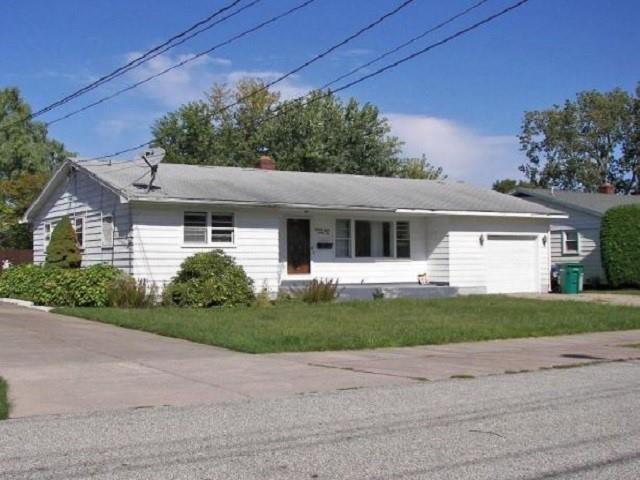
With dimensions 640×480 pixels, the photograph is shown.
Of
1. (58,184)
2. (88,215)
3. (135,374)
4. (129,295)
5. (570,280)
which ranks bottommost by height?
(135,374)

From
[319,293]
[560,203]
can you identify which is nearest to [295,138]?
[560,203]

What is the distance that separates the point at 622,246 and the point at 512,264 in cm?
556

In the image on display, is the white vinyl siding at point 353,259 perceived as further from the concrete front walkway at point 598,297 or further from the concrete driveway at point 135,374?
the concrete driveway at point 135,374

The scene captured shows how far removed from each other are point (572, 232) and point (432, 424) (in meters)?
29.8

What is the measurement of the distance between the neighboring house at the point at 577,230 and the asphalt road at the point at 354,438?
2613 cm

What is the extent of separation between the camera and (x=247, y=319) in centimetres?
1819

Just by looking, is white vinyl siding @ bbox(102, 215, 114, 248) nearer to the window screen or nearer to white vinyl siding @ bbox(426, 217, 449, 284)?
the window screen

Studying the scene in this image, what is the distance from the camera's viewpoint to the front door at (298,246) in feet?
83.9

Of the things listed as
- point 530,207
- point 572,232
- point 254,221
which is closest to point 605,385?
point 254,221

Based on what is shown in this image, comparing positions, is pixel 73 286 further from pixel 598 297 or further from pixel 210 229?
pixel 598 297

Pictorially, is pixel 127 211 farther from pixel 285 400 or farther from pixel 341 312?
pixel 285 400

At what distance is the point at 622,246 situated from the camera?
3131cm

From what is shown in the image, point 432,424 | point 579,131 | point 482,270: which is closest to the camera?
point 432,424

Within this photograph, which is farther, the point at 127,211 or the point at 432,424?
the point at 127,211
